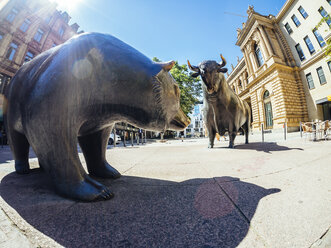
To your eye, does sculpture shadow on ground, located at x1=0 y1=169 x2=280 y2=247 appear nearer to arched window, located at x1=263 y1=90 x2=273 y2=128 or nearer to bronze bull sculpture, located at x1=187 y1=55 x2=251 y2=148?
bronze bull sculpture, located at x1=187 y1=55 x2=251 y2=148

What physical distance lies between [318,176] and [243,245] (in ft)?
4.07

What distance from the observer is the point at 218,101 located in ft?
12.6

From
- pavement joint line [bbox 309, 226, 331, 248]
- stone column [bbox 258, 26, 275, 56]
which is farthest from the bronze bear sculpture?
stone column [bbox 258, 26, 275, 56]

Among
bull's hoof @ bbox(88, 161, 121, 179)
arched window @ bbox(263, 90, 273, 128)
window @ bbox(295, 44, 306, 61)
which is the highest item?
window @ bbox(295, 44, 306, 61)

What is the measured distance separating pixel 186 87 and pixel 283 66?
11962mm

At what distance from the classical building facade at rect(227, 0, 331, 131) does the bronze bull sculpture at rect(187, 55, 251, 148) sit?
607 inches

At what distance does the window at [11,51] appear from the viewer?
14847mm

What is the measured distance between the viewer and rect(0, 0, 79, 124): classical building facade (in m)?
14.4

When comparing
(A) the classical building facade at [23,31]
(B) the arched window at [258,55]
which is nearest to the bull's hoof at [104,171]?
(A) the classical building facade at [23,31]

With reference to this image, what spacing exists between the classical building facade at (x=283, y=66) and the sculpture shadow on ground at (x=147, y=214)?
18.7 m

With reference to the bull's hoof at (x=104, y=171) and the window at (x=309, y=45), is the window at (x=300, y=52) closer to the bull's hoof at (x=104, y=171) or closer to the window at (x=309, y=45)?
the window at (x=309, y=45)

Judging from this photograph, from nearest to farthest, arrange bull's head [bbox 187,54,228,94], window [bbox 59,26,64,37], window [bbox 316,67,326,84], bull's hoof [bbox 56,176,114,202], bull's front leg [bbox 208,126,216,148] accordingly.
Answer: bull's hoof [bbox 56,176,114,202], bull's head [bbox 187,54,228,94], bull's front leg [bbox 208,126,216,148], window [bbox 316,67,326,84], window [bbox 59,26,64,37]

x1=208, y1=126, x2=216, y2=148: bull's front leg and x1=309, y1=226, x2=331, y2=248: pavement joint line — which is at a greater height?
x1=208, y1=126, x2=216, y2=148: bull's front leg

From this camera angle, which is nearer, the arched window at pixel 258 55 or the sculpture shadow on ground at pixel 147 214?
the sculpture shadow on ground at pixel 147 214
